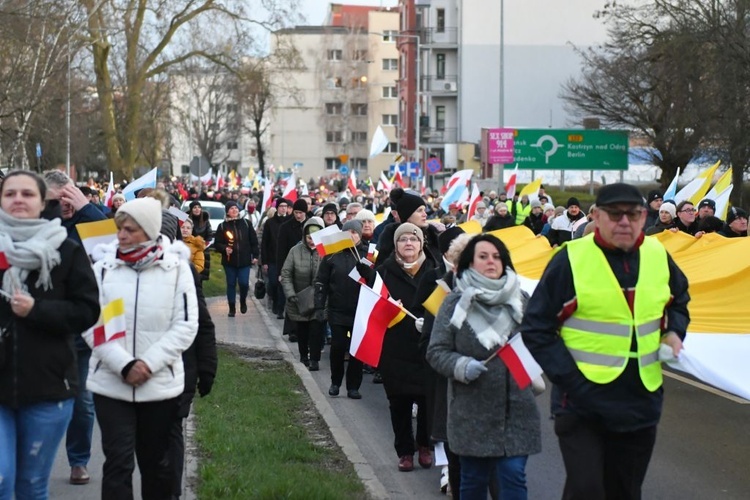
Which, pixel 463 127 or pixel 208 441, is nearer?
pixel 208 441

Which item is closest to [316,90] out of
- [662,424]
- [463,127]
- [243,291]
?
[463,127]

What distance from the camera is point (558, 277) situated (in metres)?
5.59

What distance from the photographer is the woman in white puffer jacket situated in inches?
235

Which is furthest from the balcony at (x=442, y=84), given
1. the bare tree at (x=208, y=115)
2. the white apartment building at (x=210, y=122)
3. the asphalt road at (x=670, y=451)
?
the asphalt road at (x=670, y=451)

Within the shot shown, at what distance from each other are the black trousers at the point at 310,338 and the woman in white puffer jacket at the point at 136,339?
801cm

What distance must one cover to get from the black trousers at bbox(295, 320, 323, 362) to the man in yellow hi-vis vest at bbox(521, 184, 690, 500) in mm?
8613

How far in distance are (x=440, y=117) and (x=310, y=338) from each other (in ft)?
216

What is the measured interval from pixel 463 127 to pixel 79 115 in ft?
86.1

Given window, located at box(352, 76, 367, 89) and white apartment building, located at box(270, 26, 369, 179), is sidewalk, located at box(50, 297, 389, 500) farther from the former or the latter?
window, located at box(352, 76, 367, 89)

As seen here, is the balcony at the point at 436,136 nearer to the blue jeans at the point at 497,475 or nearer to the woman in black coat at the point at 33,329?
the blue jeans at the point at 497,475

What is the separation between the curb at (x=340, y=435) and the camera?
834 centimetres

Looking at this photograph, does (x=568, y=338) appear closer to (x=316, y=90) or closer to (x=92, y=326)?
(x=92, y=326)

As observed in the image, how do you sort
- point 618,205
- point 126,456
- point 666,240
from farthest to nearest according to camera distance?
point 666,240 → point 126,456 → point 618,205

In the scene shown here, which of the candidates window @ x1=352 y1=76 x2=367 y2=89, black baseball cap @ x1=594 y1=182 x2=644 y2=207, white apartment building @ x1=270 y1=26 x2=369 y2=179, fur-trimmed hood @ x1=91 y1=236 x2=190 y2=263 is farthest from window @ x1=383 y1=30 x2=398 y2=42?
black baseball cap @ x1=594 y1=182 x2=644 y2=207
